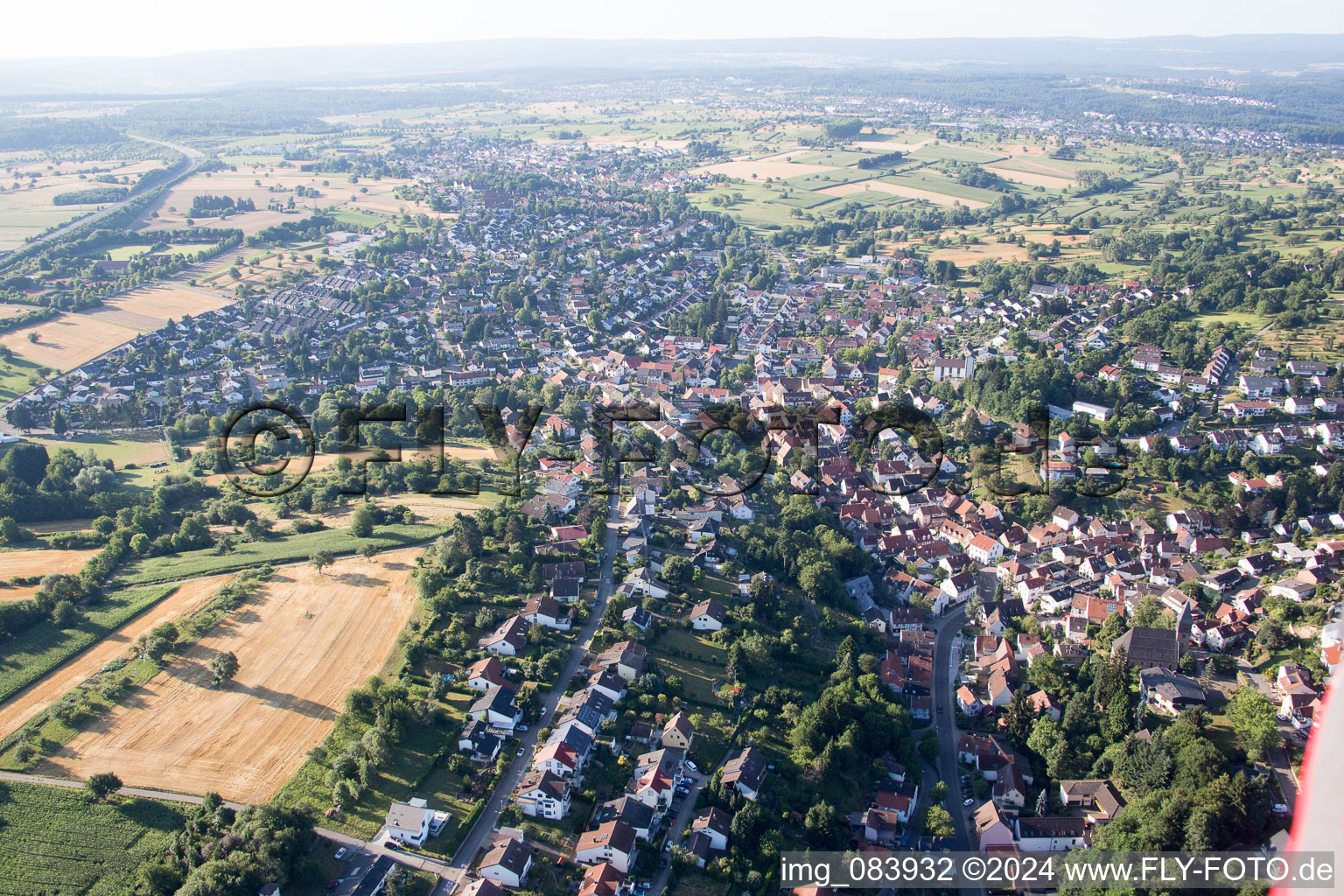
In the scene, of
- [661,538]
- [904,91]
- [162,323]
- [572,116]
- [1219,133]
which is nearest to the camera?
[661,538]

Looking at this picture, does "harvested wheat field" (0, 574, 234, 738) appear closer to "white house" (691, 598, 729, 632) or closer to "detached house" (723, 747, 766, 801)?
"white house" (691, 598, 729, 632)

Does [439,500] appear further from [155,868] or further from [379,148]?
[379,148]

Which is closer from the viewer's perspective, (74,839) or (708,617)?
(74,839)

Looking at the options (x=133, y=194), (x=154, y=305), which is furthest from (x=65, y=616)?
(x=133, y=194)

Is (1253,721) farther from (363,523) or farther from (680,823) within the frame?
(363,523)

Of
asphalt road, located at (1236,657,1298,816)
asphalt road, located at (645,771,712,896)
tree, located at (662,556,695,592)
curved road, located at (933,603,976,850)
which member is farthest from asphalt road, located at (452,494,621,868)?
asphalt road, located at (1236,657,1298,816)

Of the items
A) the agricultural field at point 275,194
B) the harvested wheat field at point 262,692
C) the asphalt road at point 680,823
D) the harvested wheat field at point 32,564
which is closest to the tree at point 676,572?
the asphalt road at point 680,823

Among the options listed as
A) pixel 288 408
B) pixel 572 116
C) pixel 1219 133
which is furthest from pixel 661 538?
pixel 572 116
